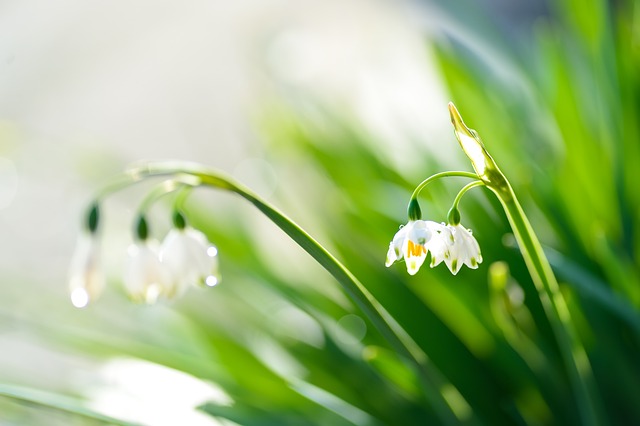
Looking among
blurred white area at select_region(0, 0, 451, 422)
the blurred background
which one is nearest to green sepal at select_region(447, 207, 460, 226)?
the blurred background

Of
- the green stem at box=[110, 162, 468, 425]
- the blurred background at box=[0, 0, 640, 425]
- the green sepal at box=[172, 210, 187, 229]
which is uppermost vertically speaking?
the blurred background at box=[0, 0, 640, 425]

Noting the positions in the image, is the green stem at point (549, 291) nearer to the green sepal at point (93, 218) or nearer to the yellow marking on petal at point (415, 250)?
the yellow marking on petal at point (415, 250)

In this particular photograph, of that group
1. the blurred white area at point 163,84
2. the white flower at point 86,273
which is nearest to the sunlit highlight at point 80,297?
the white flower at point 86,273

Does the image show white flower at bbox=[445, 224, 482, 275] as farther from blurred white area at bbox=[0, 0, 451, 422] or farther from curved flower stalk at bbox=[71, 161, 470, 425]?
blurred white area at bbox=[0, 0, 451, 422]

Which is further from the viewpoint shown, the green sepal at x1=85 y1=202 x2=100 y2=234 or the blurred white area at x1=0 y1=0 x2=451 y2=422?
the blurred white area at x1=0 y1=0 x2=451 y2=422

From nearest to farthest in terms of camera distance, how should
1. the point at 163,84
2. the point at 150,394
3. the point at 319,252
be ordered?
the point at 319,252 → the point at 150,394 → the point at 163,84

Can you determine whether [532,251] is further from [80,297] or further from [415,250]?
[80,297]

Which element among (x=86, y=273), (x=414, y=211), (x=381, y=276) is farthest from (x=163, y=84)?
(x=414, y=211)
